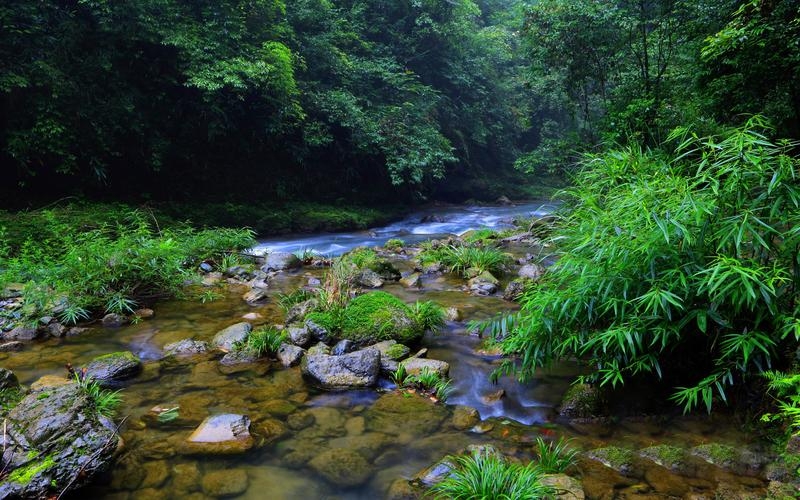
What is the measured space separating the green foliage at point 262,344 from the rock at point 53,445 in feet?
6.00

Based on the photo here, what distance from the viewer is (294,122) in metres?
14.0

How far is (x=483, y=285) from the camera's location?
23.9ft

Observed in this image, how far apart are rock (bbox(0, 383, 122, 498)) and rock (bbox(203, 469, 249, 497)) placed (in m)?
0.62

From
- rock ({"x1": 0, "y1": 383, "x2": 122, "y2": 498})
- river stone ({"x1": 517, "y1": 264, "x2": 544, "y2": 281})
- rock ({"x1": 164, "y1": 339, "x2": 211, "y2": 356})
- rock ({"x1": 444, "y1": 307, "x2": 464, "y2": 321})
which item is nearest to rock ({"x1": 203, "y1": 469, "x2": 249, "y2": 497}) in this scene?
rock ({"x1": 0, "y1": 383, "x2": 122, "y2": 498})

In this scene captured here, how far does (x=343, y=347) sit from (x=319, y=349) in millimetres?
247

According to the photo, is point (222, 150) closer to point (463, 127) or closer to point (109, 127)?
point (109, 127)

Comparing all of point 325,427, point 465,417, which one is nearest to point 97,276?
point 325,427

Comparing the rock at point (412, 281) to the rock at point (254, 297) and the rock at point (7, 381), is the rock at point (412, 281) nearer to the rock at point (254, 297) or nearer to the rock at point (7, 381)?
the rock at point (254, 297)

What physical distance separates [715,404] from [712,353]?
0.45 m

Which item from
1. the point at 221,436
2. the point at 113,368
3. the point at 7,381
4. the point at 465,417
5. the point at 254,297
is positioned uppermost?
the point at 7,381

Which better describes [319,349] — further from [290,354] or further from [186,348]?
[186,348]

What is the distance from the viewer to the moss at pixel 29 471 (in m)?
2.48

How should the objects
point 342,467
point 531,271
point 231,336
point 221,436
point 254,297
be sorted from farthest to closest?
point 531,271 < point 254,297 < point 231,336 < point 221,436 < point 342,467

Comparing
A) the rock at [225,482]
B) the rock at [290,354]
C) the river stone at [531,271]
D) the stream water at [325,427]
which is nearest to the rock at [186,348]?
the stream water at [325,427]
